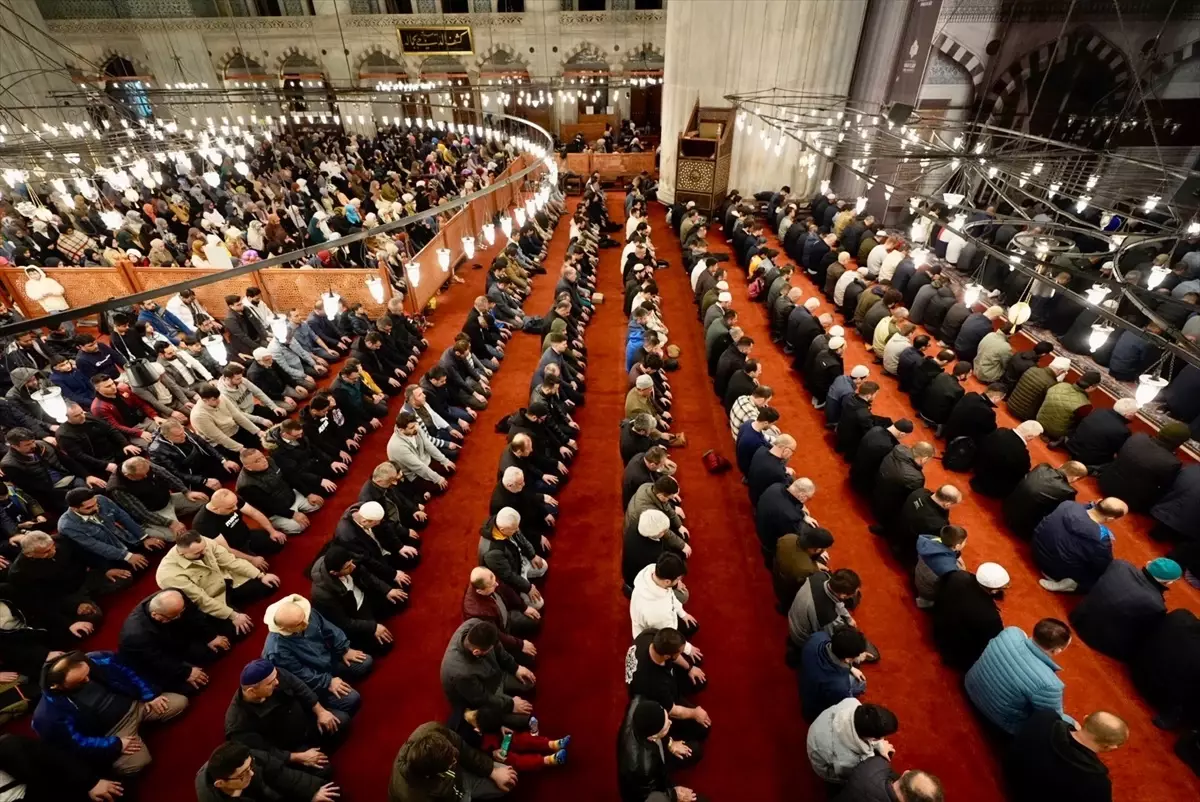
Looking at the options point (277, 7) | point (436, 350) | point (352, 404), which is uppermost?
point (277, 7)

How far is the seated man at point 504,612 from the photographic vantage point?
387 cm

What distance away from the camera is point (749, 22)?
1384cm

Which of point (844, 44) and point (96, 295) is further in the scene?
point (844, 44)

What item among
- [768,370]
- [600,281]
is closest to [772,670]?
[768,370]

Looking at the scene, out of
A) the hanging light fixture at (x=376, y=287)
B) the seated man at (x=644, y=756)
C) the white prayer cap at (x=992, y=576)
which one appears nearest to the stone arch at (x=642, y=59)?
the hanging light fixture at (x=376, y=287)

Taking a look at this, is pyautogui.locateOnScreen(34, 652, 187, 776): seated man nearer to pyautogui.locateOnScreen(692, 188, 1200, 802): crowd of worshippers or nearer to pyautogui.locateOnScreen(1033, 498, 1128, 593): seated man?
pyautogui.locateOnScreen(692, 188, 1200, 802): crowd of worshippers

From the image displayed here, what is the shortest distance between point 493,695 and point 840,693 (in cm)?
224

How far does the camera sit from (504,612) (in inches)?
165

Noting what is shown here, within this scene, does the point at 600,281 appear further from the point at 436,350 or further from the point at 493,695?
the point at 493,695

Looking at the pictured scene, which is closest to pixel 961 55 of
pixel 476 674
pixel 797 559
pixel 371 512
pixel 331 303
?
pixel 797 559

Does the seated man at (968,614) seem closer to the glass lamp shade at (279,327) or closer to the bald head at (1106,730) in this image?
the bald head at (1106,730)

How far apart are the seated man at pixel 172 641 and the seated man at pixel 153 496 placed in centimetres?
118

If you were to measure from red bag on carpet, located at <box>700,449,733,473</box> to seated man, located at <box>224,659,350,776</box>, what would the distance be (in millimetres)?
4294

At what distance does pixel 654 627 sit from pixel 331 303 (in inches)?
285
